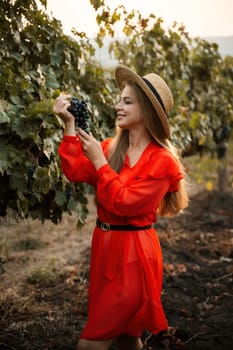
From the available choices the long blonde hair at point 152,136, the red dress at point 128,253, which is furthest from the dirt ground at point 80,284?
the long blonde hair at point 152,136

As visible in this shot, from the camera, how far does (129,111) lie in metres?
2.55

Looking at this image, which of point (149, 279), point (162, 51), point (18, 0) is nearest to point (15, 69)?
point (18, 0)

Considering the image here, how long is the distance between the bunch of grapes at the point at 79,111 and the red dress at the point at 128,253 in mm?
97

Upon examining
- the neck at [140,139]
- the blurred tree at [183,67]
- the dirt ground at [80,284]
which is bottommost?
the dirt ground at [80,284]

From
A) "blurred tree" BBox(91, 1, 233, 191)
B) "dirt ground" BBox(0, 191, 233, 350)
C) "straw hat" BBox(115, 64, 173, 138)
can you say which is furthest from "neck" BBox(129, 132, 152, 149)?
"blurred tree" BBox(91, 1, 233, 191)

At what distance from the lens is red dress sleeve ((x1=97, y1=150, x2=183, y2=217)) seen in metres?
2.33

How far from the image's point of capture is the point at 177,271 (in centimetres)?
555

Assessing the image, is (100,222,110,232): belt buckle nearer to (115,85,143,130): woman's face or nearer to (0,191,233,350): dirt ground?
(115,85,143,130): woman's face

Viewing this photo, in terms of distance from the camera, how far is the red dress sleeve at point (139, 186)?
233 centimetres

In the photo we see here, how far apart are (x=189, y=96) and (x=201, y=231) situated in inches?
86.7

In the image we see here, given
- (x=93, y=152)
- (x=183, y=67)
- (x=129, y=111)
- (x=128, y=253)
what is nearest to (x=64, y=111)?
(x=93, y=152)

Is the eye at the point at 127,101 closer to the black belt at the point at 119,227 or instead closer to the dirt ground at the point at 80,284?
the black belt at the point at 119,227

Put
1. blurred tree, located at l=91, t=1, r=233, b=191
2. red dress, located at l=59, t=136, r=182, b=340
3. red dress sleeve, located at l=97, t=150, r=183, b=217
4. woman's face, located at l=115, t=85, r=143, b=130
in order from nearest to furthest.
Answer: red dress sleeve, located at l=97, t=150, r=183, b=217
red dress, located at l=59, t=136, r=182, b=340
woman's face, located at l=115, t=85, r=143, b=130
blurred tree, located at l=91, t=1, r=233, b=191

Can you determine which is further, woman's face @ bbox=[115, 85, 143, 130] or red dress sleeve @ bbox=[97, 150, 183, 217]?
woman's face @ bbox=[115, 85, 143, 130]
